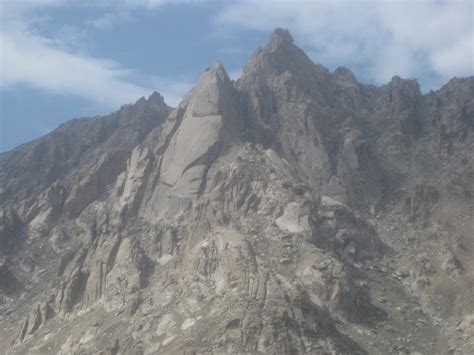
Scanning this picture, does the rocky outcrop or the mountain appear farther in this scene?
the rocky outcrop

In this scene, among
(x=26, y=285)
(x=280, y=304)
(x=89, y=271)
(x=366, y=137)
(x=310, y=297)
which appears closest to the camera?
(x=280, y=304)

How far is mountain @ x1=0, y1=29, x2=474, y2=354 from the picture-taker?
9856 centimetres

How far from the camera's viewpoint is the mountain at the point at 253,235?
98.6 metres

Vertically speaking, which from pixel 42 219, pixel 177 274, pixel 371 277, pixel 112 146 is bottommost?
pixel 371 277

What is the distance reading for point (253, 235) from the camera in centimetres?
11662

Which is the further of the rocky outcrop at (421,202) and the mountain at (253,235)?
the rocky outcrop at (421,202)

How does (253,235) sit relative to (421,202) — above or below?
above

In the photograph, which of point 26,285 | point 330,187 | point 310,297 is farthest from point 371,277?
point 26,285

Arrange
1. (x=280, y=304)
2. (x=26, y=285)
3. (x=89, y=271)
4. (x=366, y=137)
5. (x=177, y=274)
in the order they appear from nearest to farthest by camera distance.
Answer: (x=280, y=304), (x=177, y=274), (x=89, y=271), (x=26, y=285), (x=366, y=137)

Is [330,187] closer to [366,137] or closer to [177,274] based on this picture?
[366,137]

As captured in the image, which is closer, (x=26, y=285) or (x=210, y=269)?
(x=210, y=269)

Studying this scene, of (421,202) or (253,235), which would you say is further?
(421,202)

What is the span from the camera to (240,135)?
156 m

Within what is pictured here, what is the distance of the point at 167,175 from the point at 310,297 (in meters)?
50.4
